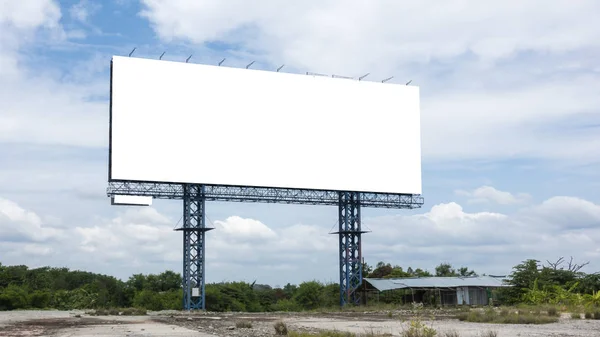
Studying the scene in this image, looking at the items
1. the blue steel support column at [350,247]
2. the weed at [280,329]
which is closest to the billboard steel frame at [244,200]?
the blue steel support column at [350,247]

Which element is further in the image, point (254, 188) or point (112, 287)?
point (112, 287)

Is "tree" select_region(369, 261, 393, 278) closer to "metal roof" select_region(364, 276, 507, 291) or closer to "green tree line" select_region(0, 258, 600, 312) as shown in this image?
"green tree line" select_region(0, 258, 600, 312)

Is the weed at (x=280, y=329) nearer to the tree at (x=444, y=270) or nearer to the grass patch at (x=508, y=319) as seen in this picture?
the grass patch at (x=508, y=319)

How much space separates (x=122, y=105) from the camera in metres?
47.6

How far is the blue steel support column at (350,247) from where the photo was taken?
5612 centimetres

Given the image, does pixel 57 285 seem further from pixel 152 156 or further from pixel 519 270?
pixel 519 270

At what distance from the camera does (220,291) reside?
217 feet

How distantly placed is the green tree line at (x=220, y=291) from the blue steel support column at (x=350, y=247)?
244cm

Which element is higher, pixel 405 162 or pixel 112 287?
pixel 405 162

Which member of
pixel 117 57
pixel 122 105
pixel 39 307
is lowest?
pixel 39 307

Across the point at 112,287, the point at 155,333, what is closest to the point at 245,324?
the point at 155,333

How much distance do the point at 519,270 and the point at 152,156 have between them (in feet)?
90.0

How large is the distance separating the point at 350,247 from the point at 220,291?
1520 cm

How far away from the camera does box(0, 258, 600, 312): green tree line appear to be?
4938cm
